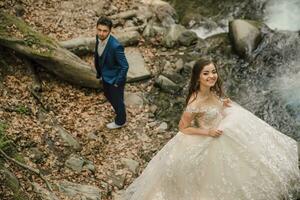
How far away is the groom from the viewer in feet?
26.3

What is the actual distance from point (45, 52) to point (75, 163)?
2470 millimetres

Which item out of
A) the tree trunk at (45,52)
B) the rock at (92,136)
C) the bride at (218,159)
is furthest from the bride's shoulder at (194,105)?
the tree trunk at (45,52)

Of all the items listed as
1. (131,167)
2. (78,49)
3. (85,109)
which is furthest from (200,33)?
(131,167)

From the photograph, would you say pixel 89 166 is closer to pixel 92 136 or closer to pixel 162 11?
pixel 92 136

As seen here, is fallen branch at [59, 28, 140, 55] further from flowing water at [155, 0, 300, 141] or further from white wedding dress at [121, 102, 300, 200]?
white wedding dress at [121, 102, 300, 200]

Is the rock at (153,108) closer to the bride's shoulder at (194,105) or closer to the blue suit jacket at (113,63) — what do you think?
the blue suit jacket at (113,63)

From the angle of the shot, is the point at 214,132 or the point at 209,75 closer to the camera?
the point at 209,75

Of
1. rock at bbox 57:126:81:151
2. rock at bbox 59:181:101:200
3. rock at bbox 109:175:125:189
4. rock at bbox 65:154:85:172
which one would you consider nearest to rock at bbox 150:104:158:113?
rock at bbox 57:126:81:151

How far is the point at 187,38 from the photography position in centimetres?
1195

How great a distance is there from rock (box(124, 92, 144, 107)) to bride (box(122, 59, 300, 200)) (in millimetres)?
3376

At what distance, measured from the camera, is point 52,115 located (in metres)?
8.92

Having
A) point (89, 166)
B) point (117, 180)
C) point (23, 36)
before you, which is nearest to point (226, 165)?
point (117, 180)

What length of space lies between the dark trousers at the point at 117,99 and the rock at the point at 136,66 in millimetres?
1526

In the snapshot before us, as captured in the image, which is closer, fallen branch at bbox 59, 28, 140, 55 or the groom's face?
the groom's face
